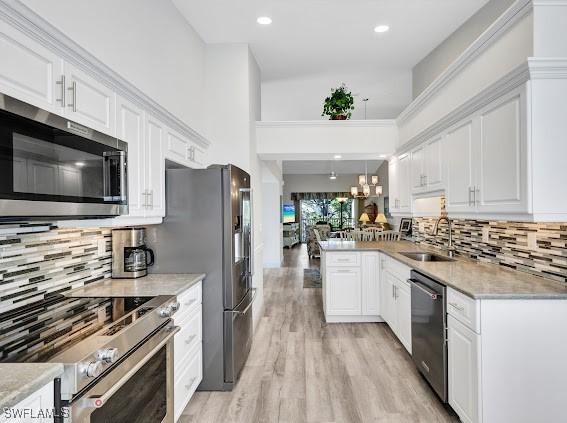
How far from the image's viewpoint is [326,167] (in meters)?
12.1

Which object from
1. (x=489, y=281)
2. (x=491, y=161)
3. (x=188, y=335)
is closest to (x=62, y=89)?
(x=188, y=335)

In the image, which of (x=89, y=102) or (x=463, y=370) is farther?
(x=463, y=370)

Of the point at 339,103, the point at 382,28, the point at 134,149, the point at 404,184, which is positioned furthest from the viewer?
the point at 339,103

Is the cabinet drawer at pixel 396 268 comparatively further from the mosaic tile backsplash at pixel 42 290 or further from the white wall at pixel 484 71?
the mosaic tile backsplash at pixel 42 290

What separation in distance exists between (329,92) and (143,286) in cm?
448

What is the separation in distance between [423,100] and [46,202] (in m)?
3.52

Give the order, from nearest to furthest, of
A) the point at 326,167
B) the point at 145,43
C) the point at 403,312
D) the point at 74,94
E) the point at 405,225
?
1. the point at 74,94
2. the point at 145,43
3. the point at 403,312
4. the point at 405,225
5. the point at 326,167

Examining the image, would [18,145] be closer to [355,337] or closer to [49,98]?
[49,98]

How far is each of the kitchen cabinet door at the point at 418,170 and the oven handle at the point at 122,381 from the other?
281 centimetres

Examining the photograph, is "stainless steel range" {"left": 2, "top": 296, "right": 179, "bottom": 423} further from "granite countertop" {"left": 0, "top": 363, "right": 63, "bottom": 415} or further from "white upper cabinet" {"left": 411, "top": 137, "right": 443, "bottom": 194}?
"white upper cabinet" {"left": 411, "top": 137, "right": 443, "bottom": 194}

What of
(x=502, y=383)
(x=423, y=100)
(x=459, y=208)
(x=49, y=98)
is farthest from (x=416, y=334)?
(x=49, y=98)

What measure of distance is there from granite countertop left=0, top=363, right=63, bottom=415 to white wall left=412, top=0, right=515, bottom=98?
3712mm

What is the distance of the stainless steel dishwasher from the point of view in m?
2.30

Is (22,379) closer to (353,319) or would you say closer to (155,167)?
(155,167)
